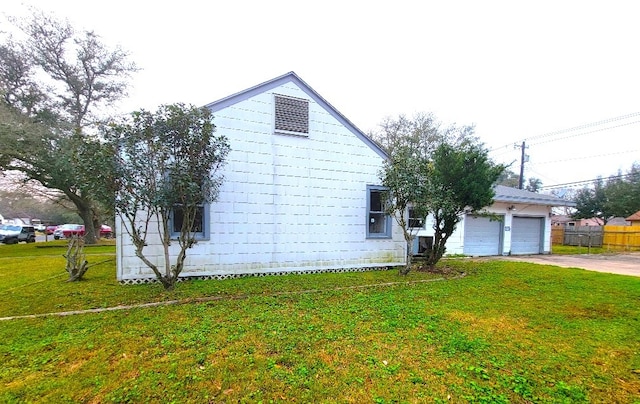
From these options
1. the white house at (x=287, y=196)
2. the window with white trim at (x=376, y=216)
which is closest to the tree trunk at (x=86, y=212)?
the white house at (x=287, y=196)

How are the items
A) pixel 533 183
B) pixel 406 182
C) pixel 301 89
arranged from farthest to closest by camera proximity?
pixel 533 183, pixel 301 89, pixel 406 182

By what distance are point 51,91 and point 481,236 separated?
80.8 feet

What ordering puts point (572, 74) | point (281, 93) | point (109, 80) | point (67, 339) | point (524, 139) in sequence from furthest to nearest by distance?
point (524, 139) → point (109, 80) → point (572, 74) → point (281, 93) → point (67, 339)

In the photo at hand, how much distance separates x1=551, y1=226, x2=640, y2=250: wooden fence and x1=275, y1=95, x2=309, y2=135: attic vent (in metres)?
19.8

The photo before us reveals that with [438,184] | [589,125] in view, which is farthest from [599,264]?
[589,125]

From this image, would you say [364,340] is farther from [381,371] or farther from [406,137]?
[406,137]

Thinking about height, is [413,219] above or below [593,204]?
below

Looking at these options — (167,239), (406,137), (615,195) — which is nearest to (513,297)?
(167,239)

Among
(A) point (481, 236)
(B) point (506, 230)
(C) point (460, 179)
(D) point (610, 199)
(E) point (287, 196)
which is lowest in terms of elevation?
(A) point (481, 236)

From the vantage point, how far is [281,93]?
297 inches

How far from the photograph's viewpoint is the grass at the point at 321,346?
8.09 ft

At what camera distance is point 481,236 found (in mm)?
13281

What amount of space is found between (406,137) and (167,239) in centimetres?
2113

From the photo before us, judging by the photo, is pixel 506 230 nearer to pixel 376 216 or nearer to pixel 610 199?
pixel 376 216
